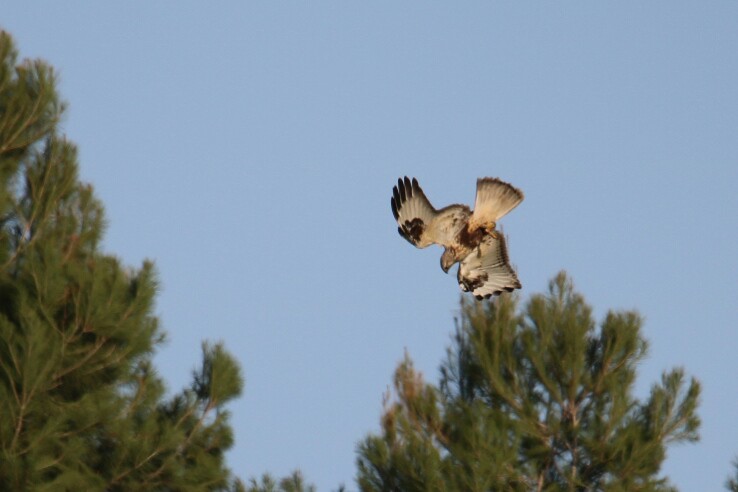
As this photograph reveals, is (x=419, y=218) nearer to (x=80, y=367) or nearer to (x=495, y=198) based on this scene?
(x=495, y=198)

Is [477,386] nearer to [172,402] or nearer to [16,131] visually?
[172,402]

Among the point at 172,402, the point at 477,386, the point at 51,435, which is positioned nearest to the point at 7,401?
the point at 51,435

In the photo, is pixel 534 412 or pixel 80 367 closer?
pixel 80 367

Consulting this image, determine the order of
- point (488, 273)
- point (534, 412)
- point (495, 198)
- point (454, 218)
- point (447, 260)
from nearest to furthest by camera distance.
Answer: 1. point (495, 198)
2. point (454, 218)
3. point (447, 260)
4. point (488, 273)
5. point (534, 412)

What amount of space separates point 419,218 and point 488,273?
0.95 meters

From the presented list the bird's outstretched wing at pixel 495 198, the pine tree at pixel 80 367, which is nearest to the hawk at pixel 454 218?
the bird's outstretched wing at pixel 495 198

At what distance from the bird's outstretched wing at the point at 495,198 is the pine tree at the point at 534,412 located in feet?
16.9

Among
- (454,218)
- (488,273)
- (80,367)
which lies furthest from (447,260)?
(80,367)

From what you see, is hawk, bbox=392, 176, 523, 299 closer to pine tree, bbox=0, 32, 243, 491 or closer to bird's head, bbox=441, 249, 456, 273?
bird's head, bbox=441, 249, 456, 273

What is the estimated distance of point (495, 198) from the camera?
14070 millimetres

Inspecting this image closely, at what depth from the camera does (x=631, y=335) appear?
20672mm

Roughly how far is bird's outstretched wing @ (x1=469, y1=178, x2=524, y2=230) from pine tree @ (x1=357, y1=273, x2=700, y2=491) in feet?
16.9

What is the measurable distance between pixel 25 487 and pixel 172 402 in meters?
2.22

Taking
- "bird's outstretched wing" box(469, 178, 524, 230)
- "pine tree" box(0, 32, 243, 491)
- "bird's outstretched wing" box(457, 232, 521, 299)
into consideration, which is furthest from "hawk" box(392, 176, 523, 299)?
"pine tree" box(0, 32, 243, 491)
